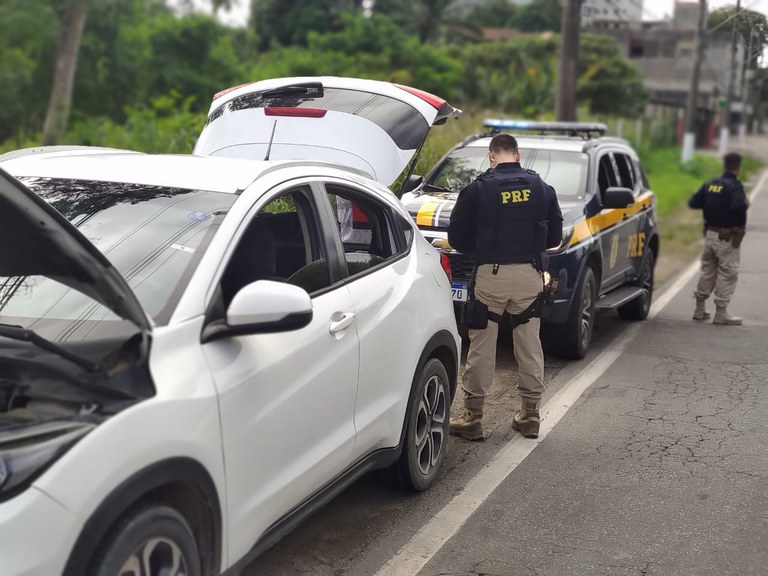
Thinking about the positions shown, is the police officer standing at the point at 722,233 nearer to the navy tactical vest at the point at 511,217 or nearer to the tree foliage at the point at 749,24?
the tree foliage at the point at 749,24

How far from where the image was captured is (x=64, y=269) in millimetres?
2938

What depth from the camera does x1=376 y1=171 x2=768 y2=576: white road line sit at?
420 cm

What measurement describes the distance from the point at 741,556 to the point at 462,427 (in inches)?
77.7

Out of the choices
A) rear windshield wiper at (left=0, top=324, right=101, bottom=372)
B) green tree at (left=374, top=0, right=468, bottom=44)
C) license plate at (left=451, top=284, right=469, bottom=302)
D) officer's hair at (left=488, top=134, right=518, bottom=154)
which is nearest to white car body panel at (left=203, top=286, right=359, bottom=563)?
rear windshield wiper at (left=0, top=324, right=101, bottom=372)

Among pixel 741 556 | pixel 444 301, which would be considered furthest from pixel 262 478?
pixel 741 556

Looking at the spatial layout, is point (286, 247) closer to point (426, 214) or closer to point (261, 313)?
point (261, 313)

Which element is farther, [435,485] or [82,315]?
[435,485]

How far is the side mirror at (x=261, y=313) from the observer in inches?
122

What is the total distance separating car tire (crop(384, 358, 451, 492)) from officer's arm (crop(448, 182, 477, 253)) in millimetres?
950

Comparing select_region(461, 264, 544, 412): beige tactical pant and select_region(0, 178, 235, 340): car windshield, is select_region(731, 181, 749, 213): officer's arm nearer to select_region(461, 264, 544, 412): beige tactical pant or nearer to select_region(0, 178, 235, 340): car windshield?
select_region(461, 264, 544, 412): beige tactical pant

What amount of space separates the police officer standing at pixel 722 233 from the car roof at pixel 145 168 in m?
6.75

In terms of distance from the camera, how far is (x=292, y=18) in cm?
7019

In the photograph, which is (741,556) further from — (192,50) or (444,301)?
(192,50)

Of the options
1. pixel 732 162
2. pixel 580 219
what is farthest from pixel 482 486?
pixel 732 162
